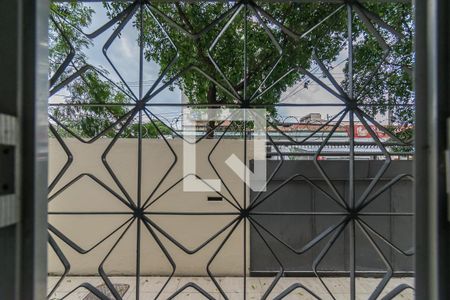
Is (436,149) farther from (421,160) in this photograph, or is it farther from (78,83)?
(78,83)

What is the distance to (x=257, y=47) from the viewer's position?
1.01 metres

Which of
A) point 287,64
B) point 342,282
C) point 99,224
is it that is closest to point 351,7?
point 287,64

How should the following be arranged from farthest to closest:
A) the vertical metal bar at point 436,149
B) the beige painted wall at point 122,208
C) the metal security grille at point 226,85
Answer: the beige painted wall at point 122,208 → the metal security grille at point 226,85 → the vertical metal bar at point 436,149

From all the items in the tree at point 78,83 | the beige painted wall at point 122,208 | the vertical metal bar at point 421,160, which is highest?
the tree at point 78,83

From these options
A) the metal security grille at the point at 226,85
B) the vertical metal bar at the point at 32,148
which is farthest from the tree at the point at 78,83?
the vertical metal bar at the point at 32,148

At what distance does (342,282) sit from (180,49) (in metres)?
1.66

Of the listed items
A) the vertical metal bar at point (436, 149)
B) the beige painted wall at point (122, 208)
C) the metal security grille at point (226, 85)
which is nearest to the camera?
the vertical metal bar at point (436, 149)

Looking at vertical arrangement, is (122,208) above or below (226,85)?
below

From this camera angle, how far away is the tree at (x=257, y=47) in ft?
2.76

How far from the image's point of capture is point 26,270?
0.87 ft

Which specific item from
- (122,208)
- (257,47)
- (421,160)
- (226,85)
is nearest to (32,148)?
(421,160)

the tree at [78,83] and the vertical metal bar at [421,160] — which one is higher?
the tree at [78,83]

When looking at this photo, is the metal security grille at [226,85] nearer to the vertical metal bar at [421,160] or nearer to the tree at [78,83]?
the tree at [78,83]

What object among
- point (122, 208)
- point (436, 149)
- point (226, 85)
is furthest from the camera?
point (122, 208)
